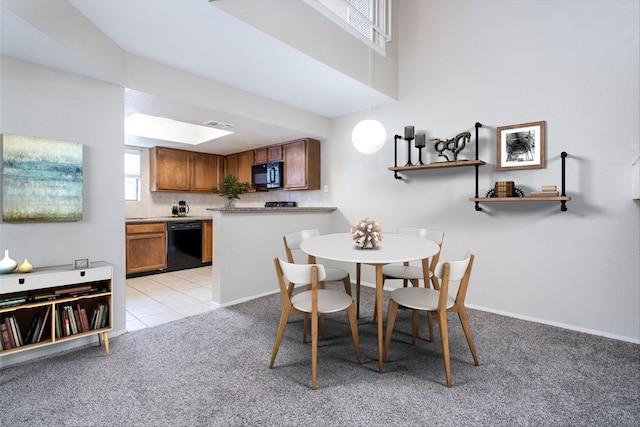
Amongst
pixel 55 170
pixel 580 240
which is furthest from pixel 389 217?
pixel 55 170

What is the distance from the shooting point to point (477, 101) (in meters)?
3.12

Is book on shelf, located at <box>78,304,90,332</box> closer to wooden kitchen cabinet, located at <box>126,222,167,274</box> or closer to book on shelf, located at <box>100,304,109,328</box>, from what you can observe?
book on shelf, located at <box>100,304,109,328</box>

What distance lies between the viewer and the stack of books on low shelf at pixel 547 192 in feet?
8.51

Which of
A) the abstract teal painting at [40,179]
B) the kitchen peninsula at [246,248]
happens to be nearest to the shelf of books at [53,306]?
the abstract teal painting at [40,179]

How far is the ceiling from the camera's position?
6.38 feet

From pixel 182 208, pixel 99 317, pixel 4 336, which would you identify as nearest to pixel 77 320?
pixel 99 317

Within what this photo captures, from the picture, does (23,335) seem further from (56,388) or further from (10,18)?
(10,18)

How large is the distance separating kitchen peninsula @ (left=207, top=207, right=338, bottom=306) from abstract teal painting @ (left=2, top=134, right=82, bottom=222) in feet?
3.89

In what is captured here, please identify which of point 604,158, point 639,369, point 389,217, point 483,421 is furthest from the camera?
point 389,217

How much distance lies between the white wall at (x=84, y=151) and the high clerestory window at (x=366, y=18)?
2075mm

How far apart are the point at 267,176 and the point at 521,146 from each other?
134 inches

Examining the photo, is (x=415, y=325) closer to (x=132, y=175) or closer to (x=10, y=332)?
(x=10, y=332)

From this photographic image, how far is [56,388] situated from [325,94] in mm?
3306

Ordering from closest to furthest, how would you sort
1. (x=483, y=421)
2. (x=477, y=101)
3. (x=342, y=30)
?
(x=483, y=421), (x=342, y=30), (x=477, y=101)
